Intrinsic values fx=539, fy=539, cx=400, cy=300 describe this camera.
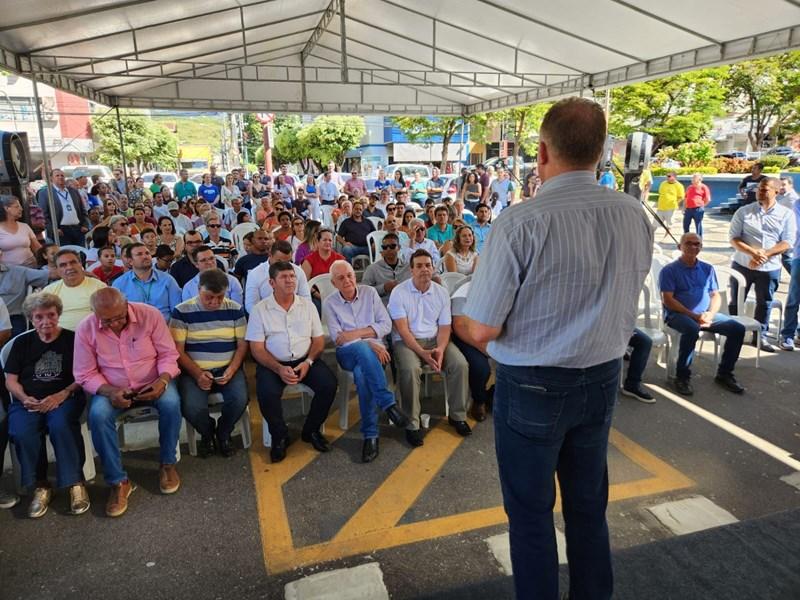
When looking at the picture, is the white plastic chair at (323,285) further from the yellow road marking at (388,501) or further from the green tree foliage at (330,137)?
the green tree foliage at (330,137)

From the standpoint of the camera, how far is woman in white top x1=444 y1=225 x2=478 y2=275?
19.3 feet

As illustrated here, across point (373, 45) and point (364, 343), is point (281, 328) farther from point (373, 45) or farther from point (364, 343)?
point (373, 45)

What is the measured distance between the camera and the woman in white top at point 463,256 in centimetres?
589

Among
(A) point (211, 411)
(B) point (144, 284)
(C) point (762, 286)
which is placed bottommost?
(A) point (211, 411)

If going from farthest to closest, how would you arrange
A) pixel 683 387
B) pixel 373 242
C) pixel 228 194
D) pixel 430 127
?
pixel 430 127 < pixel 228 194 < pixel 373 242 < pixel 683 387

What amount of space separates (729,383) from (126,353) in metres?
4.70

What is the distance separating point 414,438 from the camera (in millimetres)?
3770

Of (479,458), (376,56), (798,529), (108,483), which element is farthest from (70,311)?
(376,56)

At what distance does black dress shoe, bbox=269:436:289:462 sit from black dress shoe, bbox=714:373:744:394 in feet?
12.2

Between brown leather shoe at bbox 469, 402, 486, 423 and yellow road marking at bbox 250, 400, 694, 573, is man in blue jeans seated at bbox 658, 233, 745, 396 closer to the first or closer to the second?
yellow road marking at bbox 250, 400, 694, 573

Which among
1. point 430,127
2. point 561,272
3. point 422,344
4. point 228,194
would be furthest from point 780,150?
point 561,272

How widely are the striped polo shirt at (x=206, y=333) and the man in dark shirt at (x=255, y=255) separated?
6.49ft

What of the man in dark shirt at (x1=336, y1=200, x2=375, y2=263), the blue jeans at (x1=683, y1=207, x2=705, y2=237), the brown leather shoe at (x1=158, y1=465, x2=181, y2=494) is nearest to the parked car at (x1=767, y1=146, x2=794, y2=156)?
the blue jeans at (x1=683, y1=207, x2=705, y2=237)

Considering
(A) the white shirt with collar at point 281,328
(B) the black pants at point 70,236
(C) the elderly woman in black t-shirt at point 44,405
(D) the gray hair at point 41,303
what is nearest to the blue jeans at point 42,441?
(C) the elderly woman in black t-shirt at point 44,405
